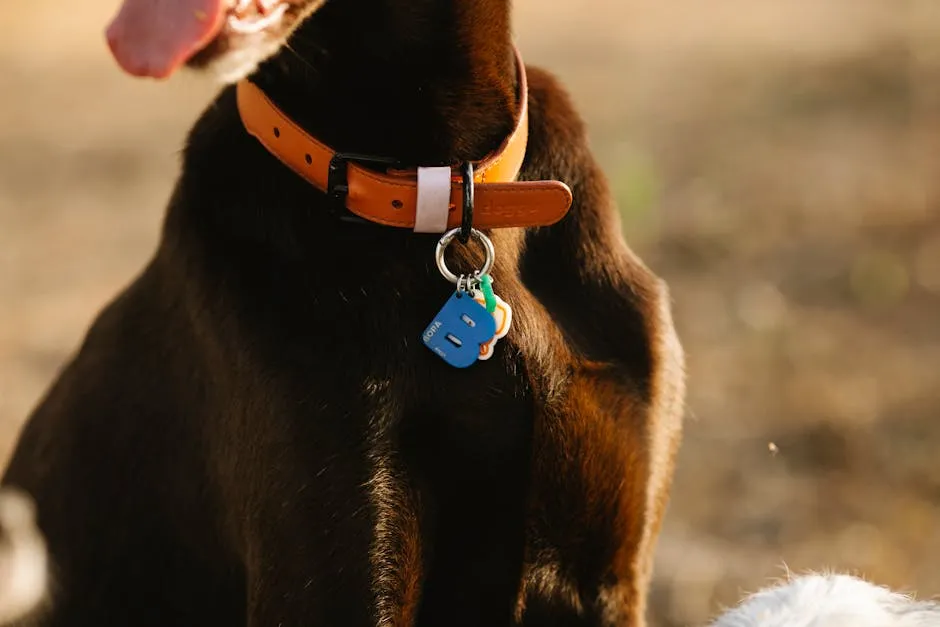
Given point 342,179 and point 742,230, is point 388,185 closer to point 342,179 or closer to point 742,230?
point 342,179

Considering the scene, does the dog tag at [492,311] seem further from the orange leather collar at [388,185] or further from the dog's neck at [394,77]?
the dog's neck at [394,77]

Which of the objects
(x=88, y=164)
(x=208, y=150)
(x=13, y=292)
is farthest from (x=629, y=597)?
(x=88, y=164)

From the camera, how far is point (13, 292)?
249 inches

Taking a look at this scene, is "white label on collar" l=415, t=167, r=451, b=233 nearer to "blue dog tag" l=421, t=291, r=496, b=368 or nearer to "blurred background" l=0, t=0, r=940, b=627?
"blue dog tag" l=421, t=291, r=496, b=368

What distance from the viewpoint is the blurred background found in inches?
157

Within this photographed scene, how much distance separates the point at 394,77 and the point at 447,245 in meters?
0.31

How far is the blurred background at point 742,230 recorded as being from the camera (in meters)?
4.00

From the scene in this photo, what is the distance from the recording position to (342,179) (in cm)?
232

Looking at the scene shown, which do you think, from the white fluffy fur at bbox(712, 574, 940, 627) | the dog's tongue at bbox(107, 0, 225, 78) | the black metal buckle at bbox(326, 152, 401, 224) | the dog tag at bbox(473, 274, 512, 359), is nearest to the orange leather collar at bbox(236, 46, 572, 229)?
the black metal buckle at bbox(326, 152, 401, 224)

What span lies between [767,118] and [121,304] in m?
4.93

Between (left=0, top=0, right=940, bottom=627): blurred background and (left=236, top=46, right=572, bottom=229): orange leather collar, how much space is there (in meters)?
0.16

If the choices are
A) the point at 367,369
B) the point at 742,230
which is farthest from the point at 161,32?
the point at 742,230

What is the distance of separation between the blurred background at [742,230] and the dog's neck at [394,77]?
198mm

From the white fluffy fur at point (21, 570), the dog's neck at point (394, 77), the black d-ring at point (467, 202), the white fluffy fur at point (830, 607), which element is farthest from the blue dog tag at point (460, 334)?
the white fluffy fur at point (21, 570)
